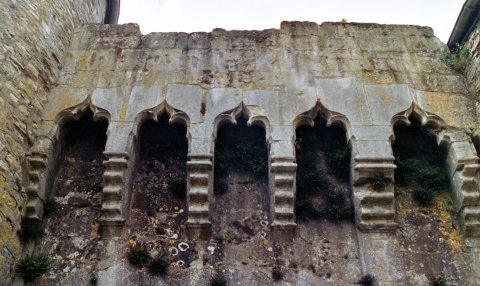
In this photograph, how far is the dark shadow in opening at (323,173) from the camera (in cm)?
681

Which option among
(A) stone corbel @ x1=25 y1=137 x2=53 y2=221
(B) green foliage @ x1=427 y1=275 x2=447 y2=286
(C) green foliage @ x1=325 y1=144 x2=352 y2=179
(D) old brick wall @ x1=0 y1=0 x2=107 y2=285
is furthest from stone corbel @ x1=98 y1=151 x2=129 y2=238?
(B) green foliage @ x1=427 y1=275 x2=447 y2=286

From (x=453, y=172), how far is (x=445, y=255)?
118 centimetres

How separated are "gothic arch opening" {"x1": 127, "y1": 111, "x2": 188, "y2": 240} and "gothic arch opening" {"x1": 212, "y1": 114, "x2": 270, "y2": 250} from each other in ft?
1.68

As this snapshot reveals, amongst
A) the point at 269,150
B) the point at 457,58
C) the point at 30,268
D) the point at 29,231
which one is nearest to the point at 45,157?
the point at 29,231

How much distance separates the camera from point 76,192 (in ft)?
23.3

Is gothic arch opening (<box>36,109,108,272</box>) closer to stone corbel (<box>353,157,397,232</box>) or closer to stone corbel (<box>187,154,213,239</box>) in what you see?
stone corbel (<box>187,154,213,239</box>)

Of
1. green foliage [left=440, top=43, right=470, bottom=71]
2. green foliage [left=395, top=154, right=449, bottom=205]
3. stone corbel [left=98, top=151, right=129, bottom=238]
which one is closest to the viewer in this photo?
stone corbel [left=98, top=151, right=129, bottom=238]

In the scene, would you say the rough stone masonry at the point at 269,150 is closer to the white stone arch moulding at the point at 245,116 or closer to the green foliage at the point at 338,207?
the white stone arch moulding at the point at 245,116

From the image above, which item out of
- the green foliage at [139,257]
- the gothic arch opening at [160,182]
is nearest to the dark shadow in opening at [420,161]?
the gothic arch opening at [160,182]

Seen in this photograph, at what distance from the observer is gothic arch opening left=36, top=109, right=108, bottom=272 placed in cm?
657

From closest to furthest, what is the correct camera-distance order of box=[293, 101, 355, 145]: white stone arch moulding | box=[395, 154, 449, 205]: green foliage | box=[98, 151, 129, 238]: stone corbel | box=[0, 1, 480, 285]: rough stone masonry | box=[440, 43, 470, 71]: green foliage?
1. box=[0, 1, 480, 285]: rough stone masonry
2. box=[98, 151, 129, 238]: stone corbel
3. box=[395, 154, 449, 205]: green foliage
4. box=[293, 101, 355, 145]: white stone arch moulding
5. box=[440, 43, 470, 71]: green foliage

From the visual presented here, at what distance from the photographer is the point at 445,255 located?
21.2 feet

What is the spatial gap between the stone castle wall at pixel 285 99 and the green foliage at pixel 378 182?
73 mm

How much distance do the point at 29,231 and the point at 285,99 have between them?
3987mm
